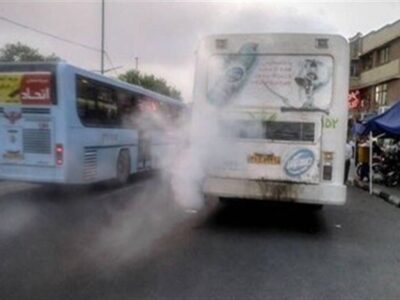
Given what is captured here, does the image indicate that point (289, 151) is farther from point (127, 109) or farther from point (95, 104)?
point (127, 109)

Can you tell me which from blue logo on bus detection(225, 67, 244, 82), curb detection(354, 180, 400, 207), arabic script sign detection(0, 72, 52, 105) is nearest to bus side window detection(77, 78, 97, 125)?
arabic script sign detection(0, 72, 52, 105)

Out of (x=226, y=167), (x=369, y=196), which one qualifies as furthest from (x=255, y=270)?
(x=369, y=196)

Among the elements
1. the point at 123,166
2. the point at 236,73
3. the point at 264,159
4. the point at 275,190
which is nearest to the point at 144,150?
the point at 123,166

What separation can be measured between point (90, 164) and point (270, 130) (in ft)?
16.6

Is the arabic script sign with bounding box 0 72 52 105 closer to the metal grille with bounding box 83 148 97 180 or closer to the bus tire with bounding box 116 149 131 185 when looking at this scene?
the metal grille with bounding box 83 148 97 180

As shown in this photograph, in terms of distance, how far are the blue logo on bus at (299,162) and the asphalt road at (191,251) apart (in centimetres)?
97

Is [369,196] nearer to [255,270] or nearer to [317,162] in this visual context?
[317,162]

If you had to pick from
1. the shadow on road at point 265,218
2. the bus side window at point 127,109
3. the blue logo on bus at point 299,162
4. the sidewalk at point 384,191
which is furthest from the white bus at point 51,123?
the sidewalk at point 384,191

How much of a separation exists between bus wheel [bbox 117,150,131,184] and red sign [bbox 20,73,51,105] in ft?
11.1

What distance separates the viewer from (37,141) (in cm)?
1096

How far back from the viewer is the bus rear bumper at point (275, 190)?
26.1ft

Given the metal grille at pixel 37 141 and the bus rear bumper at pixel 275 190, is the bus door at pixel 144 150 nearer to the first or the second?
the metal grille at pixel 37 141

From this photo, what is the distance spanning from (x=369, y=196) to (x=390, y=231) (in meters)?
5.62

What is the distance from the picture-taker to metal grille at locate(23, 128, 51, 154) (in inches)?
429
